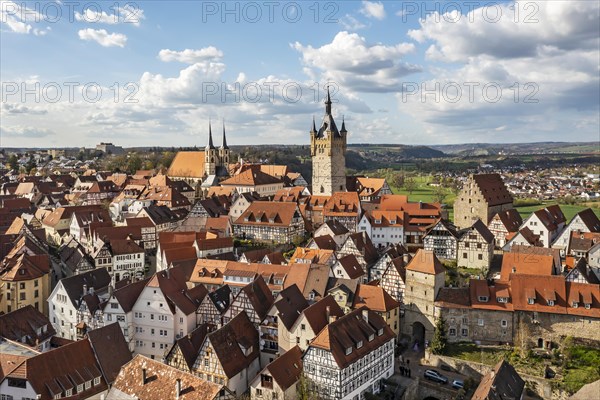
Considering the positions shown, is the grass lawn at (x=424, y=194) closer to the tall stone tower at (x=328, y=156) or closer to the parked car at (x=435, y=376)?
the tall stone tower at (x=328, y=156)

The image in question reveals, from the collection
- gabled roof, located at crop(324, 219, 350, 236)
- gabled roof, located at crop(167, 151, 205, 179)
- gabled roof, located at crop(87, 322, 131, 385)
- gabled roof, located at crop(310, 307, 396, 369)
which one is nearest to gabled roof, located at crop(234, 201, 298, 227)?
gabled roof, located at crop(324, 219, 350, 236)

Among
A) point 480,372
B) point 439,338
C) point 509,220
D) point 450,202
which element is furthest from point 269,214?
point 450,202

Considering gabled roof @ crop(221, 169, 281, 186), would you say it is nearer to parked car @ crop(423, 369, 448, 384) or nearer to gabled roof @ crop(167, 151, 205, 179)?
gabled roof @ crop(167, 151, 205, 179)

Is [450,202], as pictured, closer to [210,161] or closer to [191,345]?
[210,161]

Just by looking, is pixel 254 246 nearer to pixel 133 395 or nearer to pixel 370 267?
pixel 370 267

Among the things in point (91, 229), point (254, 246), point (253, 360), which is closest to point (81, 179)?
point (91, 229)

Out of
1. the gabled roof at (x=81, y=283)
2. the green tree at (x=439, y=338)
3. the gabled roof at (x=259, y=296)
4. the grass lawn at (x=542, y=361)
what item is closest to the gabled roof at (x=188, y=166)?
the gabled roof at (x=81, y=283)
